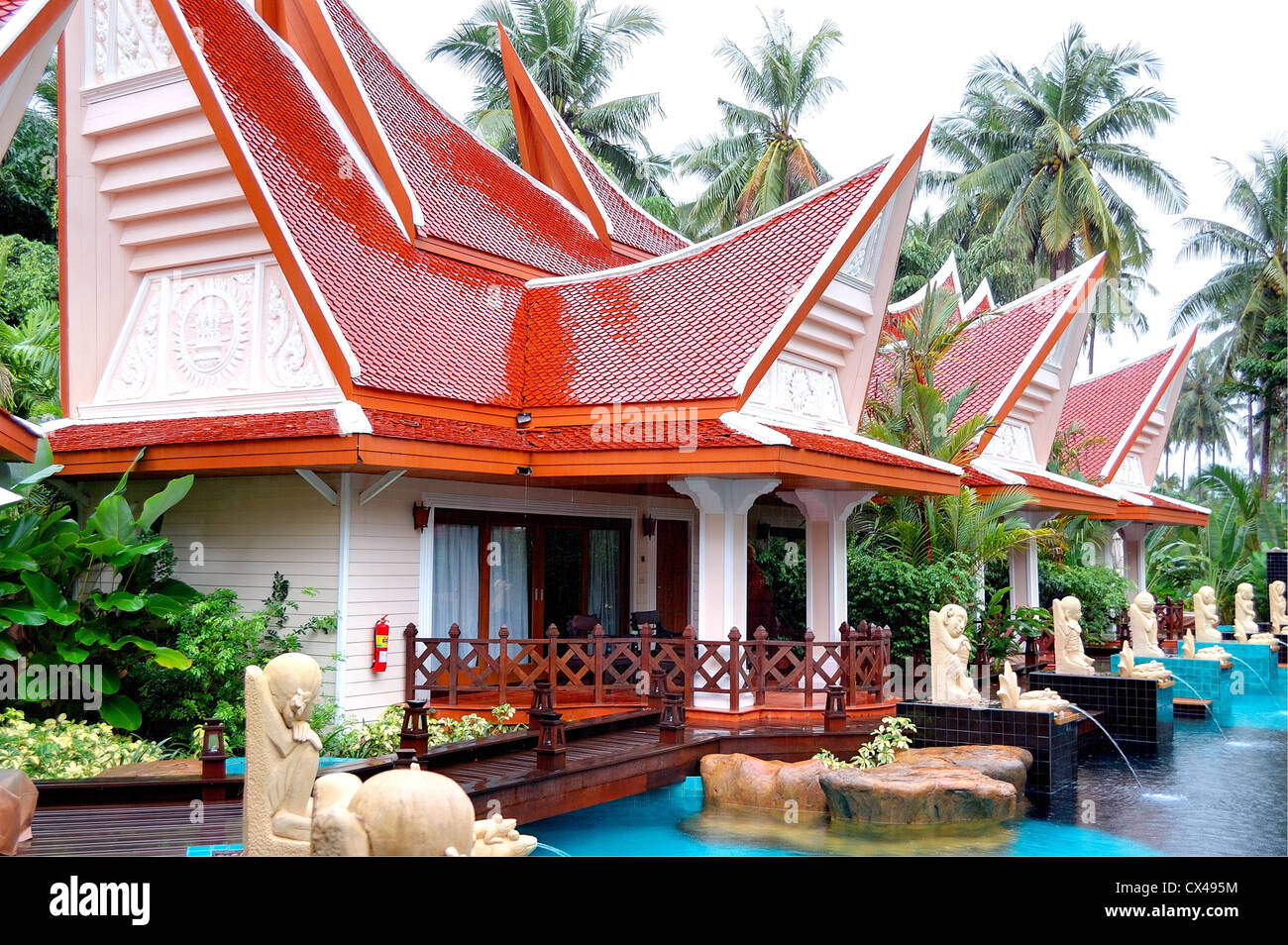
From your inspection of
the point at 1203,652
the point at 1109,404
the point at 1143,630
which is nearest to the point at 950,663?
the point at 1143,630

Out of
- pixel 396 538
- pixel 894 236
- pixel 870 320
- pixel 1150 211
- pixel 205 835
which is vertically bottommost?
pixel 205 835

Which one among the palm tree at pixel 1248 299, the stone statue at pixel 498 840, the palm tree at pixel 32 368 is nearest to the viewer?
the stone statue at pixel 498 840

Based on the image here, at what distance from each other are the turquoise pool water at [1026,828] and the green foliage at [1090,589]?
9.36 m

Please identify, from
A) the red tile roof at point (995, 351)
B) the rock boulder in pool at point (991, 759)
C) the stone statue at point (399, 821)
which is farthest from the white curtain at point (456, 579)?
the red tile roof at point (995, 351)

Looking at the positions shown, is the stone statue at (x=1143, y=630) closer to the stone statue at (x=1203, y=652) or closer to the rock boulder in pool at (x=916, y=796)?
the stone statue at (x=1203, y=652)

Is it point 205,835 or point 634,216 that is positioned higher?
point 634,216

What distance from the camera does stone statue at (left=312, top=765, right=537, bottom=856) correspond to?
4.13 meters

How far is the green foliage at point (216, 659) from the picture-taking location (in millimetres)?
10172

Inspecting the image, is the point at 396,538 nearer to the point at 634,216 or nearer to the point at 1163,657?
the point at 634,216

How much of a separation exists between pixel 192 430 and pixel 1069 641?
10860mm

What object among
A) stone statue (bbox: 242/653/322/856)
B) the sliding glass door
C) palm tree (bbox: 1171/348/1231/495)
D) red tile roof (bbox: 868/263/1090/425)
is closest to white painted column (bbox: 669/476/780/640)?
the sliding glass door

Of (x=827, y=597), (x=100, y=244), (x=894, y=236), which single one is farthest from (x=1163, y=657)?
(x=100, y=244)

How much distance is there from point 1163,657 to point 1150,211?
1408cm

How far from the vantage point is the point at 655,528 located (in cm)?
1573
